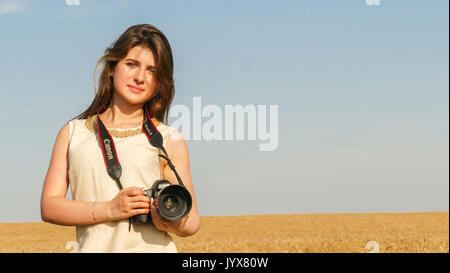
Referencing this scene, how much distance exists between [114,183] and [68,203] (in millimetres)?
316

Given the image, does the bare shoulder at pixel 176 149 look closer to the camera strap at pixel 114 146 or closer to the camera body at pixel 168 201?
the camera strap at pixel 114 146

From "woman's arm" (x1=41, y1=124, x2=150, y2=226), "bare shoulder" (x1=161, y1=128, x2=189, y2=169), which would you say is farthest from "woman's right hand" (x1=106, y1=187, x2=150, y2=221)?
"bare shoulder" (x1=161, y1=128, x2=189, y2=169)

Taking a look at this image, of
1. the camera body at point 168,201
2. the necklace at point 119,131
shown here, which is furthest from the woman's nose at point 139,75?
the camera body at point 168,201

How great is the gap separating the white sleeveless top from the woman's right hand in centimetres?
14

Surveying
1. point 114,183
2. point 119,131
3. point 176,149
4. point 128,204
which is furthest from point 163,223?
point 119,131

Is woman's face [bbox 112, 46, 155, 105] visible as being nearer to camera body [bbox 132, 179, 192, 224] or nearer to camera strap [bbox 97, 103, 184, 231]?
camera strap [bbox 97, 103, 184, 231]

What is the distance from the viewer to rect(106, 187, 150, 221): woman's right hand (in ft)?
10.8

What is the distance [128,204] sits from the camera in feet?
10.8

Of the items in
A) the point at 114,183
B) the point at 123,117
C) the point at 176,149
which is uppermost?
the point at 123,117

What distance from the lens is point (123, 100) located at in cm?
376

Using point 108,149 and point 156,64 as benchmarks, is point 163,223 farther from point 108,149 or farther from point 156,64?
point 156,64

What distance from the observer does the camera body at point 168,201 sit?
130 inches

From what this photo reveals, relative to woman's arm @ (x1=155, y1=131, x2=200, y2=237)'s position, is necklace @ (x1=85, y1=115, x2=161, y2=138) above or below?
above
